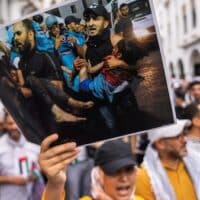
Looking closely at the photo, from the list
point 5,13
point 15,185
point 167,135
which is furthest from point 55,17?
point 5,13

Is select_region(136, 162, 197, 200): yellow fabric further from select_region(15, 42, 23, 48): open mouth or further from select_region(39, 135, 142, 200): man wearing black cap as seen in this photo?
select_region(15, 42, 23, 48): open mouth

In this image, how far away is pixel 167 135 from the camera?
363 cm

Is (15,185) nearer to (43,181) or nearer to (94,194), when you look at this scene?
(43,181)

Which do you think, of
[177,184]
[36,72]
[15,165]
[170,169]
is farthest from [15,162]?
[36,72]

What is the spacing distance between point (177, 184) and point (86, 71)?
1495mm

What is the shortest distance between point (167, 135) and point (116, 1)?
2.00 metres

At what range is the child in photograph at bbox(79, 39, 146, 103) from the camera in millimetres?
1806

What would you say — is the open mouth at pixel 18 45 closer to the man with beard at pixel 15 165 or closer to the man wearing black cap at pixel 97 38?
the man wearing black cap at pixel 97 38

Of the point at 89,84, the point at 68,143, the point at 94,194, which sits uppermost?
the point at 89,84

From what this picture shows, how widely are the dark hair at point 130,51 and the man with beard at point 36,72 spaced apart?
0.21 metres

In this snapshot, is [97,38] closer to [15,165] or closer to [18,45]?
[18,45]

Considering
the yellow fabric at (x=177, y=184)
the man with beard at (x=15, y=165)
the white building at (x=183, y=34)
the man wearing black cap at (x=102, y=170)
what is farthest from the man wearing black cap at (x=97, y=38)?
the white building at (x=183, y=34)

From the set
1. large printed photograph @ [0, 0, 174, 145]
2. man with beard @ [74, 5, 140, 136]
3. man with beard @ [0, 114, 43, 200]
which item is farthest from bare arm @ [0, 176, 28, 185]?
man with beard @ [74, 5, 140, 136]

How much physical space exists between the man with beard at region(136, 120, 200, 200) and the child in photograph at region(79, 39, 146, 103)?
104 cm
